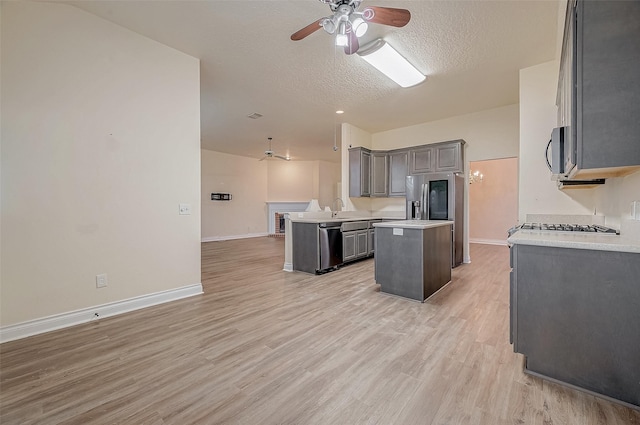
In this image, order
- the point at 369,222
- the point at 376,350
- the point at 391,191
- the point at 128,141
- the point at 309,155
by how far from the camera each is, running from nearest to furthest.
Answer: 1. the point at 376,350
2. the point at 128,141
3. the point at 369,222
4. the point at 391,191
5. the point at 309,155

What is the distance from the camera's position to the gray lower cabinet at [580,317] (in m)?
1.42

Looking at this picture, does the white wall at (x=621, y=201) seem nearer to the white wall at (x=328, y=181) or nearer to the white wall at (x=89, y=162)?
the white wall at (x=89, y=162)

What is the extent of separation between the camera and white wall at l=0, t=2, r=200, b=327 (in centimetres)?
228

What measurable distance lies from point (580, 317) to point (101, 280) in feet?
12.9

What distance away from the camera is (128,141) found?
2869 mm

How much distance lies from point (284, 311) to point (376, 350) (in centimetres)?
113

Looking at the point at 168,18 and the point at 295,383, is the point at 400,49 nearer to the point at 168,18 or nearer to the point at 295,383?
the point at 168,18

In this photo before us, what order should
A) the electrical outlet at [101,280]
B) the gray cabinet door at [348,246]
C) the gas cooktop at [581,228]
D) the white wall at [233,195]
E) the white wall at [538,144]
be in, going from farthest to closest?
the white wall at [233,195]
the gray cabinet door at [348,246]
the white wall at [538,144]
the electrical outlet at [101,280]
the gas cooktop at [581,228]

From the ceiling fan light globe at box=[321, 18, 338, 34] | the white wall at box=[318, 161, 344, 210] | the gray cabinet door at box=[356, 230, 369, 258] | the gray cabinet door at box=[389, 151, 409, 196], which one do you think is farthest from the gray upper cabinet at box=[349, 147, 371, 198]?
the white wall at box=[318, 161, 344, 210]

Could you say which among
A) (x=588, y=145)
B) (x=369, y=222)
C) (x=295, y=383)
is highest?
(x=588, y=145)

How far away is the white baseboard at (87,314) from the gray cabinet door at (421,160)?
15.5 feet

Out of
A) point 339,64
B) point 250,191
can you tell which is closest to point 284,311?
point 339,64

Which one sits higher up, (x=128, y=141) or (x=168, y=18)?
(x=168, y=18)

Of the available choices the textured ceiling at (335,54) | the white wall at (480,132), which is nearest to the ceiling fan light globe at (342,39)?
the textured ceiling at (335,54)
